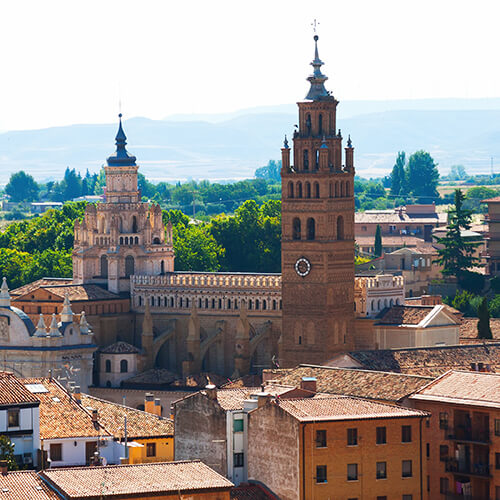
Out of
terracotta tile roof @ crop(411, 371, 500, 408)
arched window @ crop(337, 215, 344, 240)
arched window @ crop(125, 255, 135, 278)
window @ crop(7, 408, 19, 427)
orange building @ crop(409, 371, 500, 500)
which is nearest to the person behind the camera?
window @ crop(7, 408, 19, 427)

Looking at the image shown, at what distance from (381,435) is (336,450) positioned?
203 cm

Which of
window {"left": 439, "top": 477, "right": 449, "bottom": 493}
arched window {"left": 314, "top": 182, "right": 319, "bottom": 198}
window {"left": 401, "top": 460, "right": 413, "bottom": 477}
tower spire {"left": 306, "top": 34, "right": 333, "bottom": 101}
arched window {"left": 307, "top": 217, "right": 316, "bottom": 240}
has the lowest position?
window {"left": 439, "top": 477, "right": 449, "bottom": 493}

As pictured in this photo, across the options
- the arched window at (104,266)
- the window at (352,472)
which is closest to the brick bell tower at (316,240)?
the arched window at (104,266)

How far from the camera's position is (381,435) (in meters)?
72.1

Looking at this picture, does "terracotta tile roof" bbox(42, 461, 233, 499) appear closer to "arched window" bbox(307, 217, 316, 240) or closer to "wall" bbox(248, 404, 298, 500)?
"wall" bbox(248, 404, 298, 500)

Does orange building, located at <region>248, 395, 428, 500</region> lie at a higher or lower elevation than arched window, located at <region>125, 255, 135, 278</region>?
lower

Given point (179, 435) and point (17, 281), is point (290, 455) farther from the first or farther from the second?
point (17, 281)

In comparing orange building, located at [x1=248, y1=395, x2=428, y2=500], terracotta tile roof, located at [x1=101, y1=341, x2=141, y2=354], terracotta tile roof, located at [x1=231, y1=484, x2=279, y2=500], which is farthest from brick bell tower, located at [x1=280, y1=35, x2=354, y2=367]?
terracotta tile roof, located at [x1=231, y1=484, x2=279, y2=500]

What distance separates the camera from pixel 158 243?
131125 mm

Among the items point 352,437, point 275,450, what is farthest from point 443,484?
point 275,450

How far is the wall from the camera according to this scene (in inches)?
2793

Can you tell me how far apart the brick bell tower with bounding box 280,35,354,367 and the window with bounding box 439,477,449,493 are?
3707 cm

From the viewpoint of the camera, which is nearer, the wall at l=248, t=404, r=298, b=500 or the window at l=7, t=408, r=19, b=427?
the wall at l=248, t=404, r=298, b=500

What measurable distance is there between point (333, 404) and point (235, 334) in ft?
158
